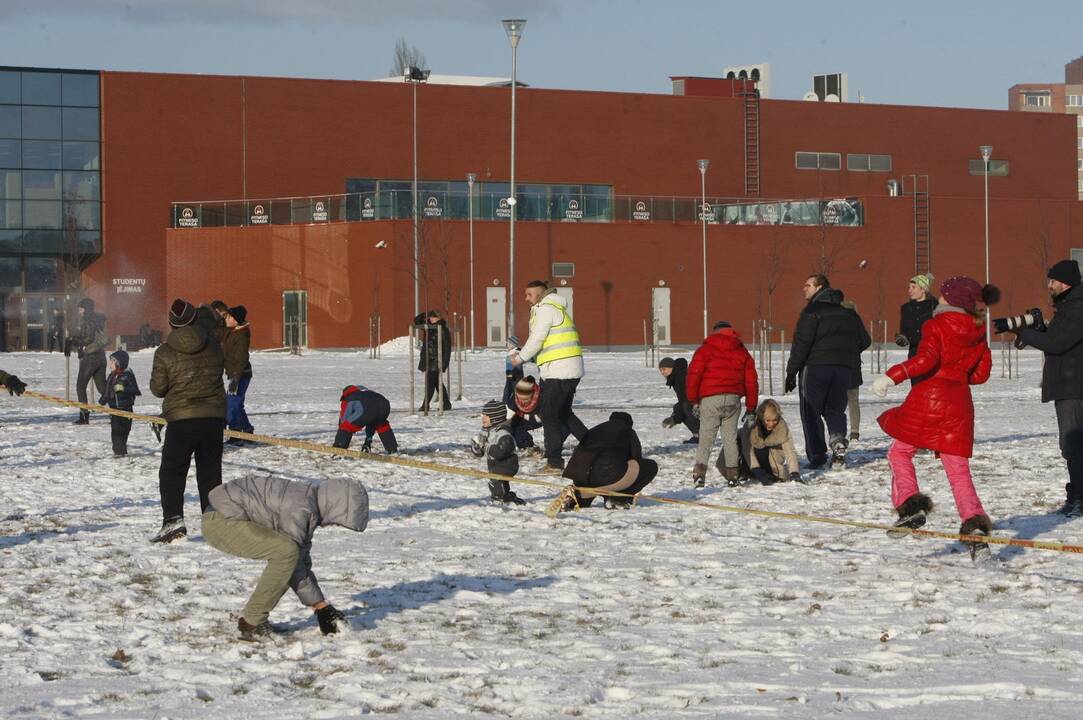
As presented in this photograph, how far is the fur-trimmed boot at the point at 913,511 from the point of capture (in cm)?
955

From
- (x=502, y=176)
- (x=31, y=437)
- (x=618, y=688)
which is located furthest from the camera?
(x=502, y=176)

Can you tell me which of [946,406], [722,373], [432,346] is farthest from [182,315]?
[432,346]

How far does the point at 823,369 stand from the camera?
14305 millimetres

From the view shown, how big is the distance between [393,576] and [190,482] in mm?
5104

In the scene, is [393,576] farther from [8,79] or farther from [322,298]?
[8,79]

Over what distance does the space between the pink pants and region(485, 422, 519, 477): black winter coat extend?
143 inches

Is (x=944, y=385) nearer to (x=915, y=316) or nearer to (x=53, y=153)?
(x=915, y=316)

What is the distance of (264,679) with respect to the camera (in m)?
6.57

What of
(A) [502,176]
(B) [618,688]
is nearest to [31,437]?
(B) [618,688]

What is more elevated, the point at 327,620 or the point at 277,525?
the point at 277,525

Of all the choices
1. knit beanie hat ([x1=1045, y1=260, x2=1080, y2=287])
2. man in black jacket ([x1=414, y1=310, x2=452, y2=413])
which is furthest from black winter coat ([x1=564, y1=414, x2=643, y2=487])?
man in black jacket ([x1=414, y1=310, x2=452, y2=413])

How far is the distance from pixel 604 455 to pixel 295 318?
44.5 metres

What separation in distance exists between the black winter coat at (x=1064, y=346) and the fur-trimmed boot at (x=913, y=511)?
1.38 m

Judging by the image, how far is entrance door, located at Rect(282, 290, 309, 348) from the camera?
55.4 metres
